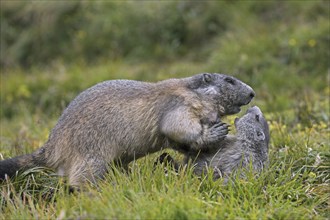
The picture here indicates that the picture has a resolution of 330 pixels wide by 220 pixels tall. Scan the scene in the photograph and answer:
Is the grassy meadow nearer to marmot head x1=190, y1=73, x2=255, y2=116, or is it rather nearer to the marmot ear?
marmot head x1=190, y1=73, x2=255, y2=116

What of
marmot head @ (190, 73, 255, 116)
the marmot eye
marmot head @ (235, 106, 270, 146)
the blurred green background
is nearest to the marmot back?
marmot head @ (190, 73, 255, 116)

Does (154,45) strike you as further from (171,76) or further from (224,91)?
(224,91)

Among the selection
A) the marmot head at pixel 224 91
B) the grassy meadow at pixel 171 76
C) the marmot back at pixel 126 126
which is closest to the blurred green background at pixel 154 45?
the grassy meadow at pixel 171 76

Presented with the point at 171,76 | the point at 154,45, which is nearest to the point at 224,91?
the point at 171,76

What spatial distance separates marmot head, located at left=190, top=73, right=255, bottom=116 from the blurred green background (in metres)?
3.80

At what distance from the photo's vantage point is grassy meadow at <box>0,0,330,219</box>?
16.4 ft

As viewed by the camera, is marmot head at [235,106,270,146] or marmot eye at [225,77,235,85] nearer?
marmot head at [235,106,270,146]

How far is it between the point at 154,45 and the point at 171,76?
6.41ft

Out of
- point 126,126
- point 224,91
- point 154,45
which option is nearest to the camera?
point 126,126

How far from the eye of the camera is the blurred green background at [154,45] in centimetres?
1144

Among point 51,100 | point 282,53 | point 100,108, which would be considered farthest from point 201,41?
point 100,108

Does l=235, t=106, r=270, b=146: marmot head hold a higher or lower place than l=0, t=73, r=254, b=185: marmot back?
lower

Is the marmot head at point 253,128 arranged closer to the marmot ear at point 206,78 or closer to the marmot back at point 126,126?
the marmot back at point 126,126

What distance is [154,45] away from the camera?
13414 millimetres
